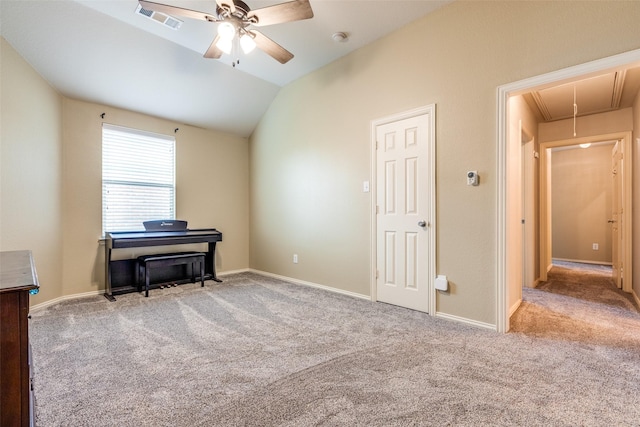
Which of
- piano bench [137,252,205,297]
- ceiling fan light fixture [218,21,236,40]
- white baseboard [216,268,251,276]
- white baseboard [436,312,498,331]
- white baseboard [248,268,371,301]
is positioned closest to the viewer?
ceiling fan light fixture [218,21,236,40]

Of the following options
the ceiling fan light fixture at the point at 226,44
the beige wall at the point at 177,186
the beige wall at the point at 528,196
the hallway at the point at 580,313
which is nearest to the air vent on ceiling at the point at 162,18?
the ceiling fan light fixture at the point at 226,44

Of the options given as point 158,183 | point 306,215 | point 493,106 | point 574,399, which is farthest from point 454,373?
point 158,183

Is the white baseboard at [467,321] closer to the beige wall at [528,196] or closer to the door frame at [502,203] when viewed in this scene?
the door frame at [502,203]

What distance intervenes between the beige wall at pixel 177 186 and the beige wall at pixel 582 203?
22.2 ft

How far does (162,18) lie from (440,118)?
2983 millimetres

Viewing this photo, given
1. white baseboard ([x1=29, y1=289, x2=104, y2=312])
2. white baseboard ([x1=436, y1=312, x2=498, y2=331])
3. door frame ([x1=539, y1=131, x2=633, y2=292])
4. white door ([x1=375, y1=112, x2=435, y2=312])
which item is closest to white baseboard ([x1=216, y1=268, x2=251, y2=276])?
white baseboard ([x1=29, y1=289, x2=104, y2=312])

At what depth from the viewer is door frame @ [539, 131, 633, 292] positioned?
385cm

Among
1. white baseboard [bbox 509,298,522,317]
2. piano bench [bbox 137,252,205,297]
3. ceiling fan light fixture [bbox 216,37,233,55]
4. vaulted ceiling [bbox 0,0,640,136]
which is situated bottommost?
white baseboard [bbox 509,298,522,317]

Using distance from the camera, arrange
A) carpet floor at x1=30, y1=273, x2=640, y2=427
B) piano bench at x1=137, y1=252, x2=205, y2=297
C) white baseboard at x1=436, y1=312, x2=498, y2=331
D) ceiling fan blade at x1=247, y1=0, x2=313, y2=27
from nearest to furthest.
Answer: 1. carpet floor at x1=30, y1=273, x2=640, y2=427
2. ceiling fan blade at x1=247, y1=0, x2=313, y2=27
3. white baseboard at x1=436, y1=312, x2=498, y2=331
4. piano bench at x1=137, y1=252, x2=205, y2=297

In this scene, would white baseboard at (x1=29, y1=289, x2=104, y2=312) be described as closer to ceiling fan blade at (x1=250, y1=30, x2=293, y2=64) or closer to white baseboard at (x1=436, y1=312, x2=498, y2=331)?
ceiling fan blade at (x1=250, y1=30, x2=293, y2=64)

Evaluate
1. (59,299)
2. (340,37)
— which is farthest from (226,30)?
(59,299)

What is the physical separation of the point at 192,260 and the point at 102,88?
2.44m

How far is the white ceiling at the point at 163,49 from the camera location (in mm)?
2824

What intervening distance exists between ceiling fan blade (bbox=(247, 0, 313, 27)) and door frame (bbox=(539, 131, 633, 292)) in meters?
4.39
